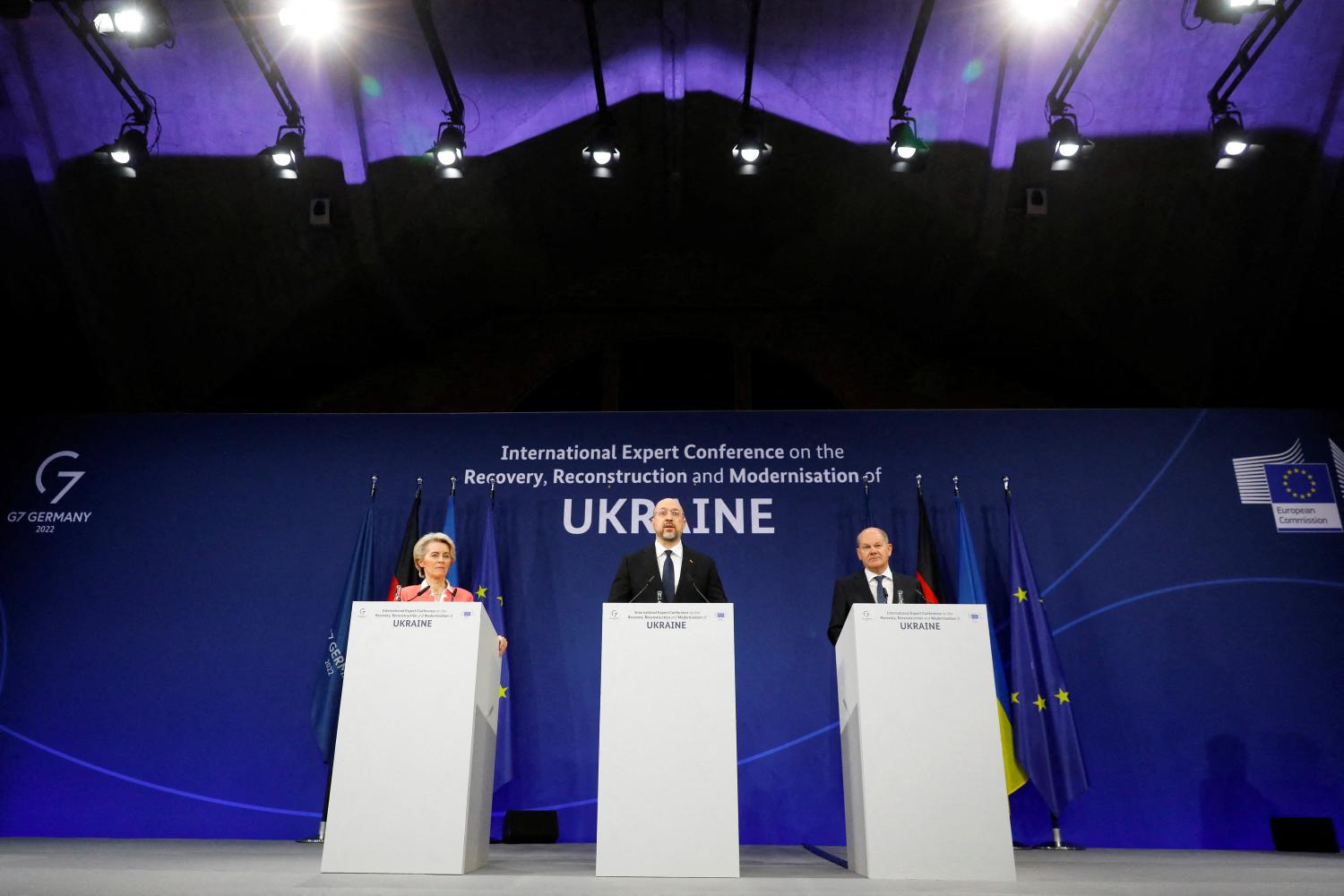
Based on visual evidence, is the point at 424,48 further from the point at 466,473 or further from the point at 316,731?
the point at 316,731

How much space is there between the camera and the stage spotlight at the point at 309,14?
15.9ft

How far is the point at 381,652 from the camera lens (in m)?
2.84

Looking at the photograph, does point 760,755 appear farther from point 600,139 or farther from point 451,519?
point 600,139

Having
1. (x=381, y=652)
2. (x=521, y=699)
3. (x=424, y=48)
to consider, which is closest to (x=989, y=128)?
(x=424, y=48)

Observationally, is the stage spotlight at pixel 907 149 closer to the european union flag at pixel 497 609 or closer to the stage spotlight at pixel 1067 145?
the stage spotlight at pixel 1067 145

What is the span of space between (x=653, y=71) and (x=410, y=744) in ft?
16.9

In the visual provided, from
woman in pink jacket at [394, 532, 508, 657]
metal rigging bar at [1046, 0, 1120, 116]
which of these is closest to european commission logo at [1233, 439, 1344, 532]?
metal rigging bar at [1046, 0, 1120, 116]

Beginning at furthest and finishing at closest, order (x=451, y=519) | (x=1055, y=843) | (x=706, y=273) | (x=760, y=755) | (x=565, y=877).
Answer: (x=706, y=273) → (x=451, y=519) → (x=760, y=755) → (x=1055, y=843) → (x=565, y=877)

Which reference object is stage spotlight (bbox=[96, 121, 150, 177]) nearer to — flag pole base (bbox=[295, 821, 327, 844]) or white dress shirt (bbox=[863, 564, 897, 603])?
flag pole base (bbox=[295, 821, 327, 844])

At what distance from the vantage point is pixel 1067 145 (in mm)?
5516

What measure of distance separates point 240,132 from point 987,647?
573 cm

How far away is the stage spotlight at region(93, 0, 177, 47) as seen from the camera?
4746mm

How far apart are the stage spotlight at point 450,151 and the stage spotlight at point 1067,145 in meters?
3.71

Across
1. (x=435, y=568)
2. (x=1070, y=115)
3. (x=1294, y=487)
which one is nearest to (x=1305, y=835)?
(x=1294, y=487)
